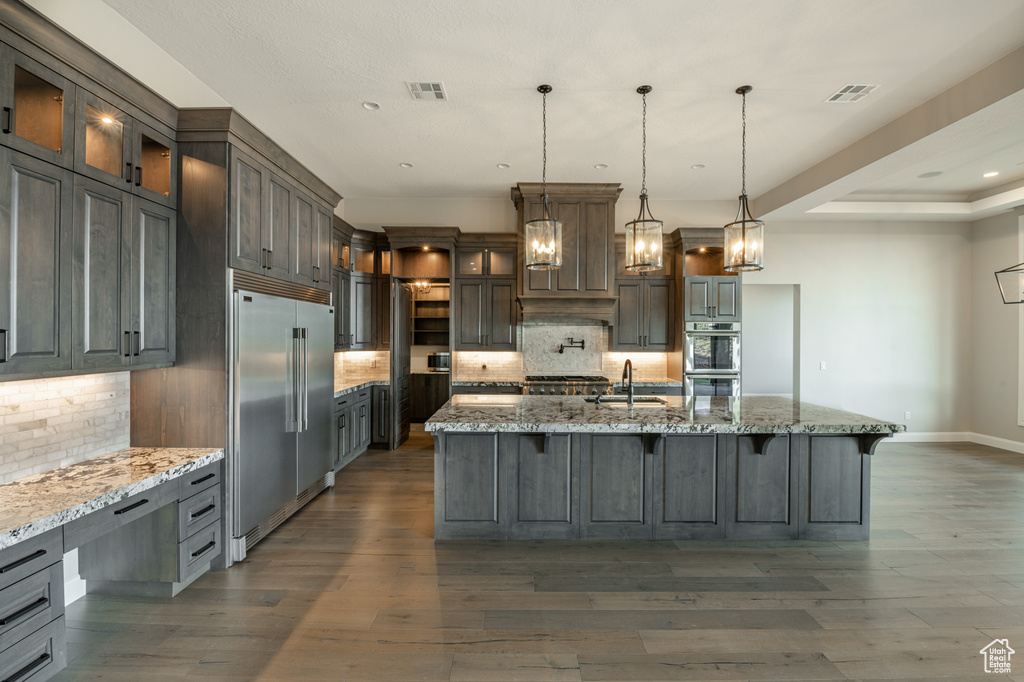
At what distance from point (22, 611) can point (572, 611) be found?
92.4 inches

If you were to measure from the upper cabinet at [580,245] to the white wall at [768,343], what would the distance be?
357cm

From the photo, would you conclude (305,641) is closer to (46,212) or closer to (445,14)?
(46,212)

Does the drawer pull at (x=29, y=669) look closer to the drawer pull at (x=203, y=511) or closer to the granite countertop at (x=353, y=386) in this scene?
the drawer pull at (x=203, y=511)

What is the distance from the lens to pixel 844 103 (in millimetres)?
3637

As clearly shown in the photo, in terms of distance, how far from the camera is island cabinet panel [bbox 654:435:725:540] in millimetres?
3385

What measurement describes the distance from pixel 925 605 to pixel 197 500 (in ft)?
13.8

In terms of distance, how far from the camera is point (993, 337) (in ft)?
20.7

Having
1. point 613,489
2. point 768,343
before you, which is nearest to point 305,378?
point 613,489

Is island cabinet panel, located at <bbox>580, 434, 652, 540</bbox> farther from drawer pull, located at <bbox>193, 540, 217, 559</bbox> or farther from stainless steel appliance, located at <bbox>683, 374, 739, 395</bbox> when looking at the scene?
stainless steel appliance, located at <bbox>683, 374, 739, 395</bbox>

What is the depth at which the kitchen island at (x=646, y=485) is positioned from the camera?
3.38 metres

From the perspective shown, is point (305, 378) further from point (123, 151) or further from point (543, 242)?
point (543, 242)

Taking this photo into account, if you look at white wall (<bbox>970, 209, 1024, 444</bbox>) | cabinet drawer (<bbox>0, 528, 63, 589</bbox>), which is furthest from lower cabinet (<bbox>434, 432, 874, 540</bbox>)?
white wall (<bbox>970, 209, 1024, 444</bbox>)

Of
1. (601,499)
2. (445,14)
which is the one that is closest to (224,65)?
(445,14)

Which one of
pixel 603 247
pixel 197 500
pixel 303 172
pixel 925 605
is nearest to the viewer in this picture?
pixel 925 605
